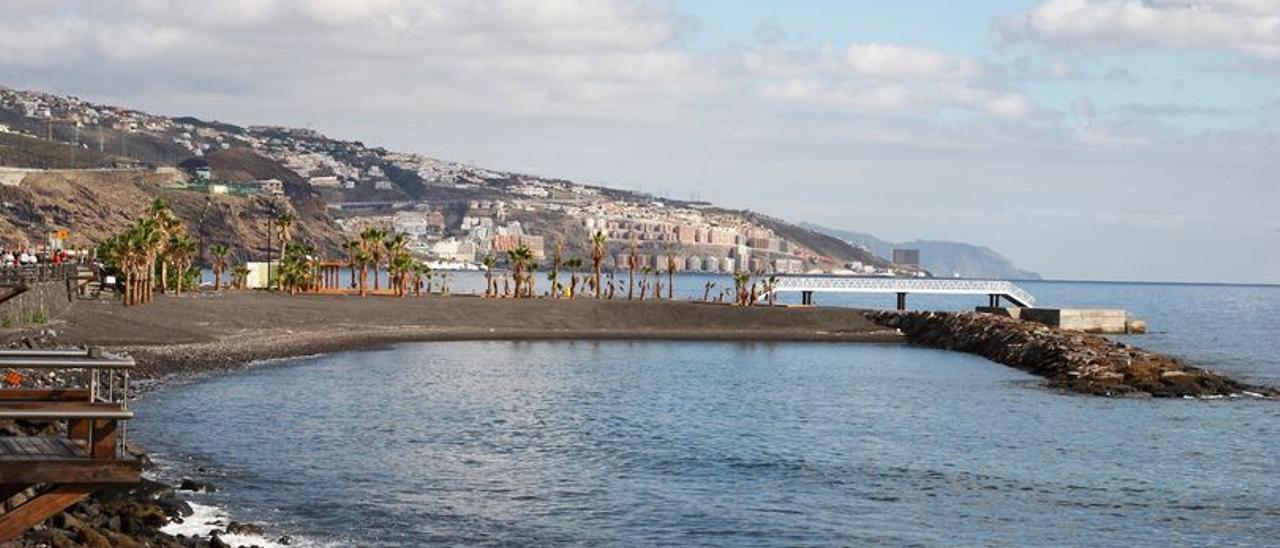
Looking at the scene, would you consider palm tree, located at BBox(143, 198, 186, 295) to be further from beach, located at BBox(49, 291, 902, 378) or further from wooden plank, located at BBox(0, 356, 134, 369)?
wooden plank, located at BBox(0, 356, 134, 369)

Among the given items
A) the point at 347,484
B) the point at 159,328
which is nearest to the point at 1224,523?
the point at 347,484

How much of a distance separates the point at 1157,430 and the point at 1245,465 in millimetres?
9044

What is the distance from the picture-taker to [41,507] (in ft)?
52.0

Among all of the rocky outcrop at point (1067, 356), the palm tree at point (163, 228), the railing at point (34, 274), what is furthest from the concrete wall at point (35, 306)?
the rocky outcrop at point (1067, 356)

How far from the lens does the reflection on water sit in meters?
32.9

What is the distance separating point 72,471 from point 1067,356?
72454mm

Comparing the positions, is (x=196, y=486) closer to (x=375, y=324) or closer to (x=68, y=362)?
(x=68, y=362)

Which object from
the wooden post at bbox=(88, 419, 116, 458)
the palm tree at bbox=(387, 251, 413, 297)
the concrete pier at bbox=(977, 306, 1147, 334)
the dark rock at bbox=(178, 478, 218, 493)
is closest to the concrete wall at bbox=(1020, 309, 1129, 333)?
the concrete pier at bbox=(977, 306, 1147, 334)

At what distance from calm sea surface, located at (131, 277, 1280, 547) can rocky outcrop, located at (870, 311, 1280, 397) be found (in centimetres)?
343

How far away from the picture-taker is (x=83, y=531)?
25.0 meters

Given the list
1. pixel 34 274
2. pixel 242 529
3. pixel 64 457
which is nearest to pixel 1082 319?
pixel 34 274

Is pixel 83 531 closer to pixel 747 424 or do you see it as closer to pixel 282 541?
pixel 282 541

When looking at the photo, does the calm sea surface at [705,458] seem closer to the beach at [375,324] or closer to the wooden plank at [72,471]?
the beach at [375,324]

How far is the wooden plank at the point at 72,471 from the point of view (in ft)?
49.3
